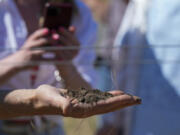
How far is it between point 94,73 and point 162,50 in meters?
0.28

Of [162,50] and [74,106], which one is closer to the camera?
[74,106]

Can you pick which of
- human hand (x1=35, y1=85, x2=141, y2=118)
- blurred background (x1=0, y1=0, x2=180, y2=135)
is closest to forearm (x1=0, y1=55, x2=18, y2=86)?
blurred background (x1=0, y1=0, x2=180, y2=135)

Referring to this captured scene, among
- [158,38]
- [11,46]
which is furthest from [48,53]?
[158,38]

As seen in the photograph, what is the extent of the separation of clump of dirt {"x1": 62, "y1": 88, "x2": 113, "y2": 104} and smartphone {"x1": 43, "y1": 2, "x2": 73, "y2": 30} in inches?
26.3

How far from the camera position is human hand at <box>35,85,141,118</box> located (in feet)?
3.18

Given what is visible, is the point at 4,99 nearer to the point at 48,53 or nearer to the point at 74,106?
the point at 74,106

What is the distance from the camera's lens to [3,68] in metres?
1.64

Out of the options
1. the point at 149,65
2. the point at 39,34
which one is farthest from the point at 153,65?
the point at 39,34

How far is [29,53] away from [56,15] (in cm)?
15

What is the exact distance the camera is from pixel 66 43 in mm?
1708

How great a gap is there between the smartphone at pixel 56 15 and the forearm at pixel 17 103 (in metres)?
0.60

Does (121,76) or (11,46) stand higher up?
(11,46)

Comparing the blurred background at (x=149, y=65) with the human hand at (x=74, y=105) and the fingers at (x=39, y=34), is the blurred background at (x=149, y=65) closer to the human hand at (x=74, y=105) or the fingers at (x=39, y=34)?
the fingers at (x=39, y=34)

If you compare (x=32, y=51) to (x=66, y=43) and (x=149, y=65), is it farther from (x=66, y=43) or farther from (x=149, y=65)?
(x=149, y=65)
